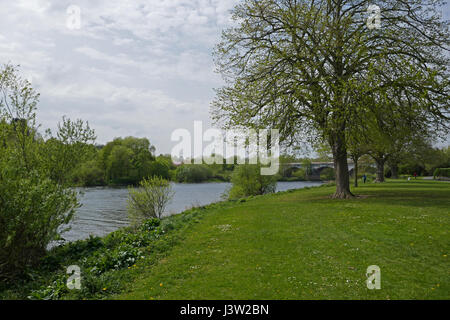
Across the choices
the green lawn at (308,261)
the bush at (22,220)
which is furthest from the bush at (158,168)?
the bush at (22,220)

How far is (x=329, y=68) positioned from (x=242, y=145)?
7.49 metres

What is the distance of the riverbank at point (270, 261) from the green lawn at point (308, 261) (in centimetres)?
2

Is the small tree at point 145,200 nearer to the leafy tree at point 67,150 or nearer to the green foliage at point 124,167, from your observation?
the leafy tree at point 67,150

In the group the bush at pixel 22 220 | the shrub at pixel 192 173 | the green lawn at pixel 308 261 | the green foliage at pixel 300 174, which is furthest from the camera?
the green foliage at pixel 300 174

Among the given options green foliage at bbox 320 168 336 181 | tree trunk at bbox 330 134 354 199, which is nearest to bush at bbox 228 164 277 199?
tree trunk at bbox 330 134 354 199

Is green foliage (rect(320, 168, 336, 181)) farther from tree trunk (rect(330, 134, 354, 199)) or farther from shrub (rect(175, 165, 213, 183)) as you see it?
tree trunk (rect(330, 134, 354, 199))

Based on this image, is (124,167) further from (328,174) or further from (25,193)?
(25,193)

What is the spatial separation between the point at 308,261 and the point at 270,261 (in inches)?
37.8

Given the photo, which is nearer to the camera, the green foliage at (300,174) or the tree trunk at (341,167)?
the tree trunk at (341,167)

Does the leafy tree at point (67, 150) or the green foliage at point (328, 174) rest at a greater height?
the leafy tree at point (67, 150)

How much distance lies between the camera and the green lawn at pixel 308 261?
21.0 feet

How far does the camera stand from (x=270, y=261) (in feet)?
27.2
